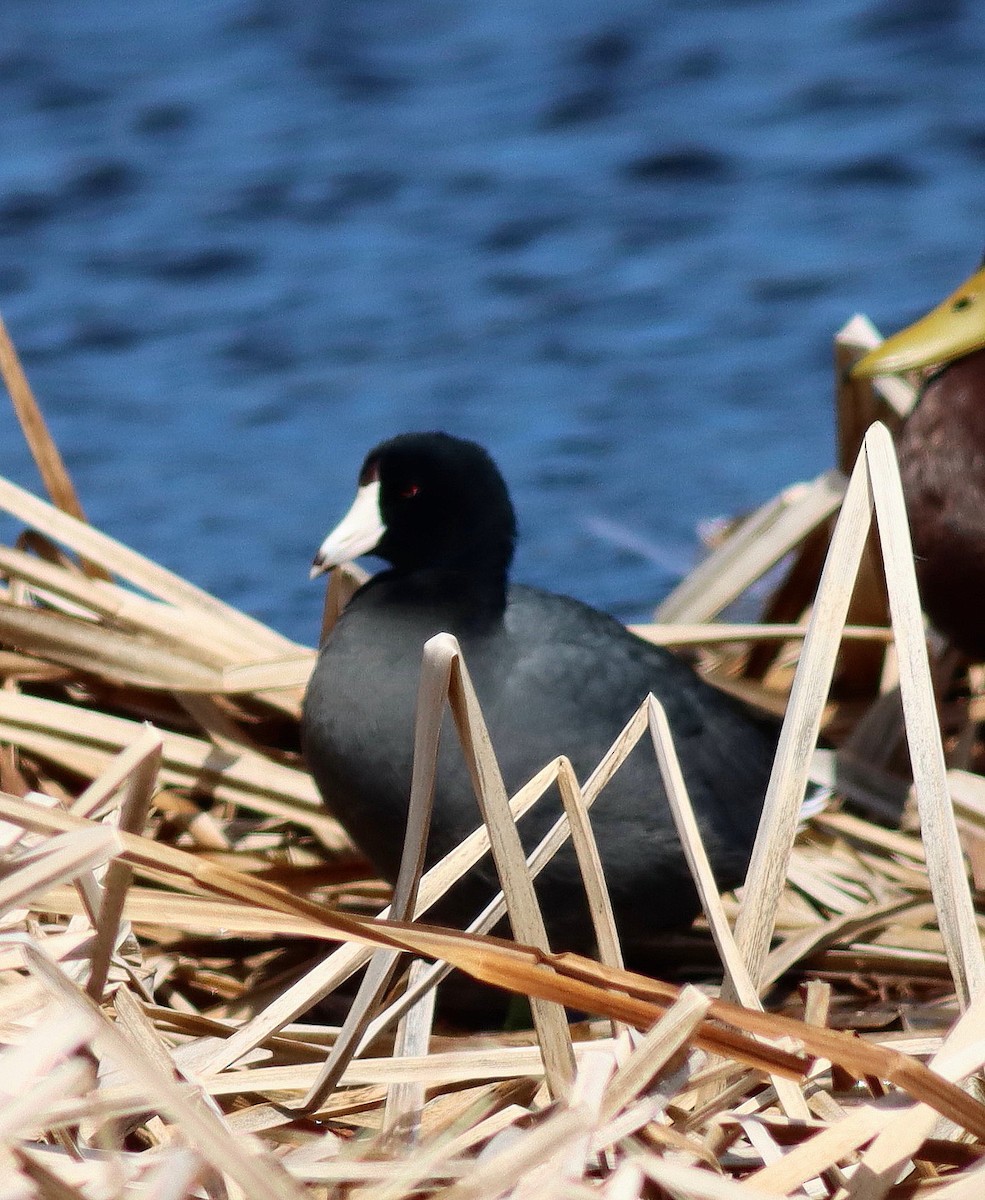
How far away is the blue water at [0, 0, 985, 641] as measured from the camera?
4.26m

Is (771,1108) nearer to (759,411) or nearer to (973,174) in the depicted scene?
(759,411)

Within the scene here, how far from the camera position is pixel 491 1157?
123cm

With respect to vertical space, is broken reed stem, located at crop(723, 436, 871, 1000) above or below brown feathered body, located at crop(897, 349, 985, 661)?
above

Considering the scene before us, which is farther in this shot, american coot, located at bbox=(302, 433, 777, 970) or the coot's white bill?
the coot's white bill

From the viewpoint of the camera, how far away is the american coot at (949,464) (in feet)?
8.88

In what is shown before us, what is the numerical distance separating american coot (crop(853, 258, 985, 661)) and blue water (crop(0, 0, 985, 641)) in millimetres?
1142

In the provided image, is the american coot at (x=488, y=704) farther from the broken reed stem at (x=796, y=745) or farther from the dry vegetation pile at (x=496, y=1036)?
the broken reed stem at (x=796, y=745)

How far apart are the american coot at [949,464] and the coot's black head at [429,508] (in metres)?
0.73

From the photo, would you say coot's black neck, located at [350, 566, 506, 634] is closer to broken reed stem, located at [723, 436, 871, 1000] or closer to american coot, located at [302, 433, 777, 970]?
american coot, located at [302, 433, 777, 970]

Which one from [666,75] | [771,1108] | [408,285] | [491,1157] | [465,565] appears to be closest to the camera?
[491,1157]

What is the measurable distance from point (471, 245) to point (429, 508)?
9.63ft

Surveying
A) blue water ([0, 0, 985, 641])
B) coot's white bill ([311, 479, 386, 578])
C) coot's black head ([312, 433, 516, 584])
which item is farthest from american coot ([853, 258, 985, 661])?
blue water ([0, 0, 985, 641])

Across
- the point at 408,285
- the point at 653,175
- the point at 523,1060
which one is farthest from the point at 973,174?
the point at 523,1060

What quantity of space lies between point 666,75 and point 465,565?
3.80m
